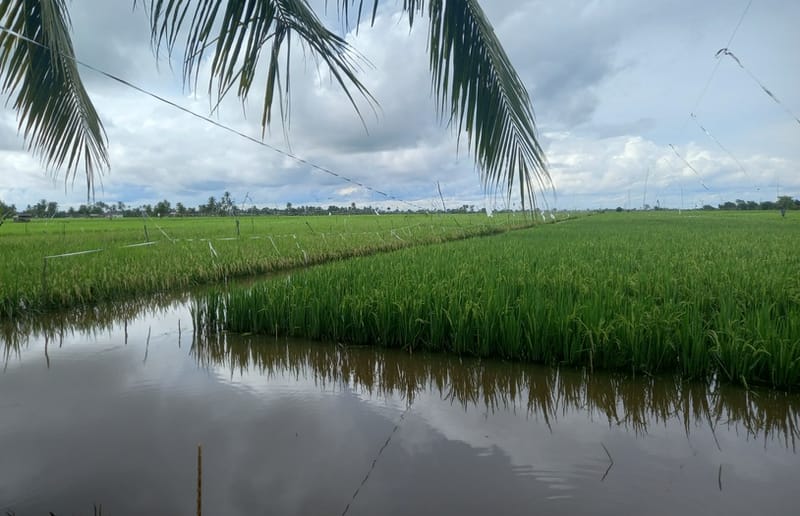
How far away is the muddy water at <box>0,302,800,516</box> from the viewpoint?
74.4 inches

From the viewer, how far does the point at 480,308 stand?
4.10 metres

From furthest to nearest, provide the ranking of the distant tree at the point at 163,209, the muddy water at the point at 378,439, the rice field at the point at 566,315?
the distant tree at the point at 163,209
the rice field at the point at 566,315
the muddy water at the point at 378,439

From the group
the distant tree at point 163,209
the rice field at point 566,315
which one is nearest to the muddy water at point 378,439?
the rice field at point 566,315

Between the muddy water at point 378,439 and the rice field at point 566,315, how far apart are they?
0.22 m

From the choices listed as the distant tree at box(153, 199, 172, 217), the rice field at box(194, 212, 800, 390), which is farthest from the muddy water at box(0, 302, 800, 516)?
the distant tree at box(153, 199, 172, 217)

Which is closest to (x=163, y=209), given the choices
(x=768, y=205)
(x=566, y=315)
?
(x=566, y=315)

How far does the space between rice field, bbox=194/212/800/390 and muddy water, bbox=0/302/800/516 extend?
219 mm

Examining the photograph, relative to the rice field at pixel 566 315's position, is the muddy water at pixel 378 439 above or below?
below

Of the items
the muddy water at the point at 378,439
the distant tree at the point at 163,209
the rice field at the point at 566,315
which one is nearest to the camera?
the muddy water at the point at 378,439

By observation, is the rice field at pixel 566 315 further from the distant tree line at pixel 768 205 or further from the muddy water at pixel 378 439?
the distant tree line at pixel 768 205

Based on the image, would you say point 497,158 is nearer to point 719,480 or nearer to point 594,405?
point 719,480

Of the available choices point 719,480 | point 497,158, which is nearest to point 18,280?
point 497,158

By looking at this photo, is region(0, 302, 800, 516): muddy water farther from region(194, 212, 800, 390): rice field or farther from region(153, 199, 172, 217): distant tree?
→ region(153, 199, 172, 217): distant tree

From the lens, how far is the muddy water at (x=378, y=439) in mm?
1891
